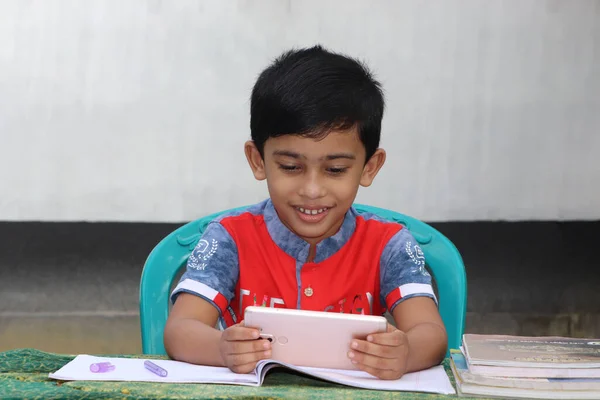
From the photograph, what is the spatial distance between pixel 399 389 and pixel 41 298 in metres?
2.22

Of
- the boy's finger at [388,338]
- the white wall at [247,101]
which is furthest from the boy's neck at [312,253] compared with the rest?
the white wall at [247,101]

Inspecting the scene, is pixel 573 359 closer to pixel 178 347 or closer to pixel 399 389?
pixel 399 389

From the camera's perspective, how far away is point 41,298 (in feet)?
9.70

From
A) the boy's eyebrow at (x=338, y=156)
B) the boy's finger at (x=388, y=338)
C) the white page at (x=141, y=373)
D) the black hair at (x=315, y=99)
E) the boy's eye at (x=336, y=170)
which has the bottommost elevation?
the white page at (x=141, y=373)

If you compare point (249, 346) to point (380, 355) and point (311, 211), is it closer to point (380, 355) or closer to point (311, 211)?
point (380, 355)

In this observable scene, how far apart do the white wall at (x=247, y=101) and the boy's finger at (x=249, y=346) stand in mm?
1694

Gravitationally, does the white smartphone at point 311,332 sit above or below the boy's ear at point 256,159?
below

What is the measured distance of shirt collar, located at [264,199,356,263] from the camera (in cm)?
149

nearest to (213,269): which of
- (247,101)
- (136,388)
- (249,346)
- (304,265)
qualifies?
(304,265)

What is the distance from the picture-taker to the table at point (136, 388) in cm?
88

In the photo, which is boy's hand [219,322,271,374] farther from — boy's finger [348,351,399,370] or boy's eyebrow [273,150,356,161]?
boy's eyebrow [273,150,356,161]

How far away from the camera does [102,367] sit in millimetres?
1043

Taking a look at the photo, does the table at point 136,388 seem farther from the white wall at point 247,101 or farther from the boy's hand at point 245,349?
the white wall at point 247,101

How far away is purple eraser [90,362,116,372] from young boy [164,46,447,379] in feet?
0.58
